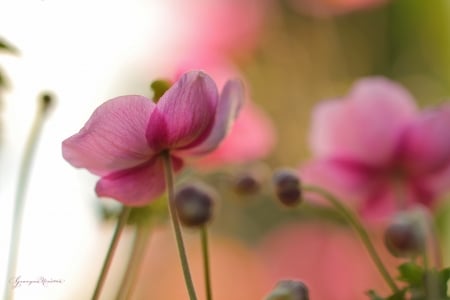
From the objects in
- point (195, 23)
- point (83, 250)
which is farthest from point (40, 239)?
point (195, 23)

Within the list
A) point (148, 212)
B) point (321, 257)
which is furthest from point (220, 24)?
point (148, 212)

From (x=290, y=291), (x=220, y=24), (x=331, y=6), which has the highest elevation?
(x=331, y=6)

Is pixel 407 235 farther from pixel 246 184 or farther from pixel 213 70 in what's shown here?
pixel 213 70

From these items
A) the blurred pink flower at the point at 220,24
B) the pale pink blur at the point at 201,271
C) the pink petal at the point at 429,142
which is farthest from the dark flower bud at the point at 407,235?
the blurred pink flower at the point at 220,24

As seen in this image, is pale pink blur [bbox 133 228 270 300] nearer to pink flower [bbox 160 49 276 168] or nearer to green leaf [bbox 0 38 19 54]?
pink flower [bbox 160 49 276 168]

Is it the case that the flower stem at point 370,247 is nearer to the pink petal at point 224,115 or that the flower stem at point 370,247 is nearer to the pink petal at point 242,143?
the pink petal at point 224,115

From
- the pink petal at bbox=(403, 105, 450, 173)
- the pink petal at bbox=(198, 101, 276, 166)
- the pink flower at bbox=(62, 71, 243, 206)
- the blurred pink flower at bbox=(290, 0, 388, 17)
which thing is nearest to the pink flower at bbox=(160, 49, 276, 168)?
the pink petal at bbox=(198, 101, 276, 166)
